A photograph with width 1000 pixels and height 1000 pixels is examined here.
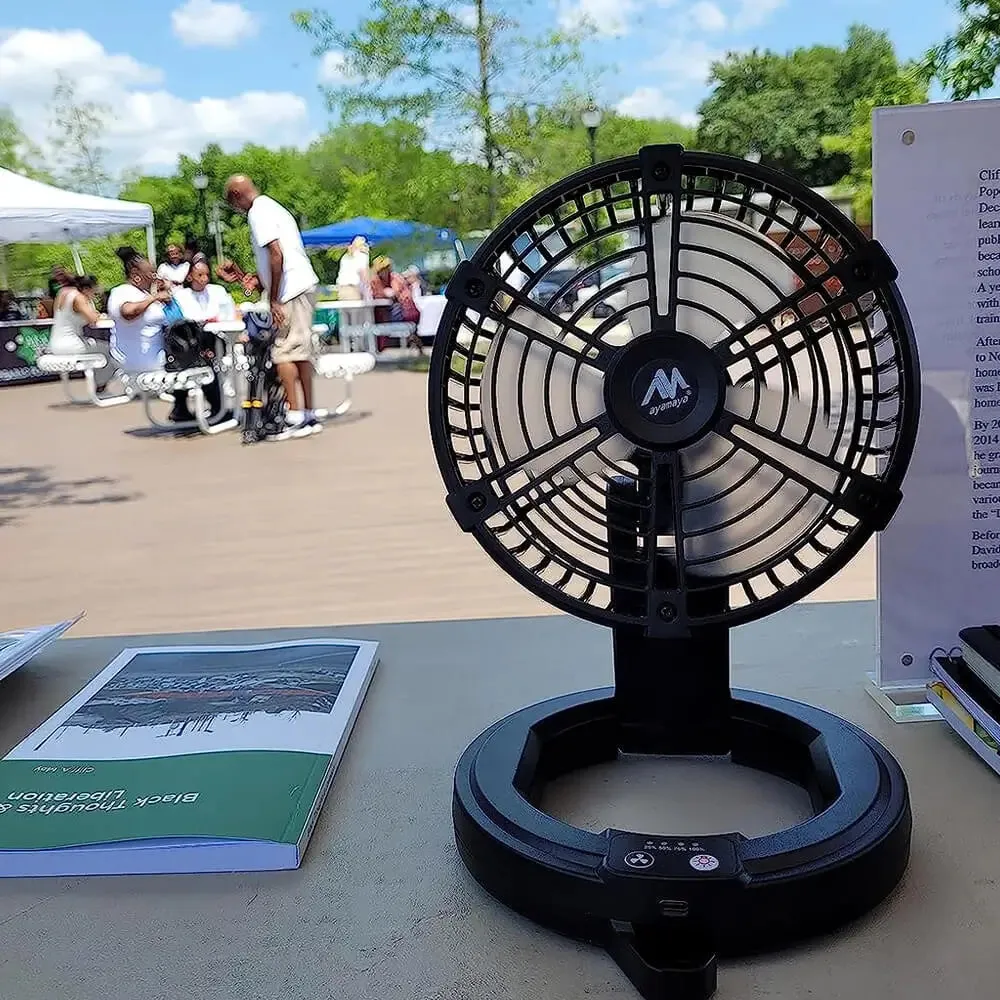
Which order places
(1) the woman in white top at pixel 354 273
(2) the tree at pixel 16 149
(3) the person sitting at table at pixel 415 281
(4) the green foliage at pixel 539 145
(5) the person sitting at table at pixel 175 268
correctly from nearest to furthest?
(5) the person sitting at table at pixel 175 268, (1) the woman in white top at pixel 354 273, (4) the green foliage at pixel 539 145, (3) the person sitting at table at pixel 415 281, (2) the tree at pixel 16 149

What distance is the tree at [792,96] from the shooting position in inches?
1276

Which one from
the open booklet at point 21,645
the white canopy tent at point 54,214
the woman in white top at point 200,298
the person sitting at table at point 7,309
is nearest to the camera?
the open booklet at point 21,645

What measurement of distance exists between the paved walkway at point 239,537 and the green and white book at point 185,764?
1.03m

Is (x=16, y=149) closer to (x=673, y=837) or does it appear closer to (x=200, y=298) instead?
(x=200, y=298)

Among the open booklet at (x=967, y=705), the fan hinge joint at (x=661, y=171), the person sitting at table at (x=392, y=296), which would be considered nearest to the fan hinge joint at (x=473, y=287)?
the fan hinge joint at (x=661, y=171)

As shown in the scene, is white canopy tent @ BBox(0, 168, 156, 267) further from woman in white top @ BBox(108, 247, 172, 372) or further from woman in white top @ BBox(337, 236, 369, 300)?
woman in white top @ BBox(337, 236, 369, 300)

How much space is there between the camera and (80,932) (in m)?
0.62

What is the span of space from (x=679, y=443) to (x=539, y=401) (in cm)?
10

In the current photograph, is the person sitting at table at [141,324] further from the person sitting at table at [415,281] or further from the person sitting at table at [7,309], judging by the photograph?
the person sitting at table at [7,309]

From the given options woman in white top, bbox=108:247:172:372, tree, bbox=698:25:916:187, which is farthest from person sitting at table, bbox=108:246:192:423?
tree, bbox=698:25:916:187

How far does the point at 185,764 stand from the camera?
79 cm

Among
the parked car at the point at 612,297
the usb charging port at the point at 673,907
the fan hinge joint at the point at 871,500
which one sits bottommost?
the usb charging port at the point at 673,907

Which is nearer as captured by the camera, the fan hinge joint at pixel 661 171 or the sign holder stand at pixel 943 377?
the fan hinge joint at pixel 661 171

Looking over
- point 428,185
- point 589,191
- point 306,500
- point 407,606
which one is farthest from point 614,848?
point 428,185
